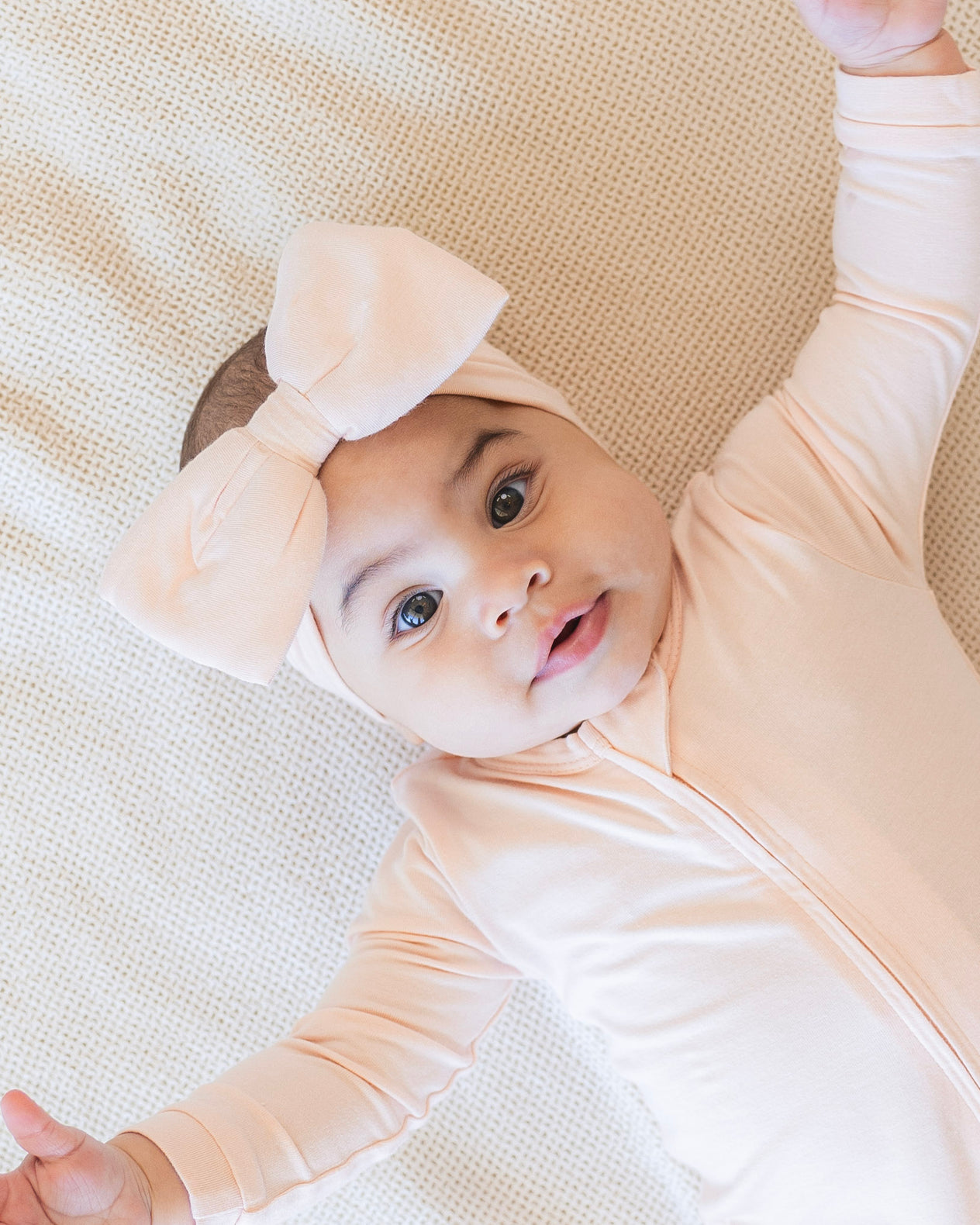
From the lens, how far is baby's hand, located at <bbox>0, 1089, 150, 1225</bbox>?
833 millimetres

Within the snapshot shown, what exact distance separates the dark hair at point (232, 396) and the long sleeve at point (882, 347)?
53 cm

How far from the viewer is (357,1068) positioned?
1.10 meters

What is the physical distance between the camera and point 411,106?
4.52ft

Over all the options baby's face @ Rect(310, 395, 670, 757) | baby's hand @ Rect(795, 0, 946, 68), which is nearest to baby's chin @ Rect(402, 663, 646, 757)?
baby's face @ Rect(310, 395, 670, 757)

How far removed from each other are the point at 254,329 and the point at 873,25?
784 mm

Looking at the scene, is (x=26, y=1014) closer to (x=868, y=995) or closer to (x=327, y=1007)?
(x=327, y=1007)

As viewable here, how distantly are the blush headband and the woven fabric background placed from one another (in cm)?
37

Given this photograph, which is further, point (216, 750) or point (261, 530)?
point (216, 750)

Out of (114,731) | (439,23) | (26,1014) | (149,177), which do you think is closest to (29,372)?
(149,177)

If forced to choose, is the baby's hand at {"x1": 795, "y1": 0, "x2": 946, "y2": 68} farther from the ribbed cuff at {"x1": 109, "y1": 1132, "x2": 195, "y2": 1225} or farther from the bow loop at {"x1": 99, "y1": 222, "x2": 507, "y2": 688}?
the ribbed cuff at {"x1": 109, "y1": 1132, "x2": 195, "y2": 1225}

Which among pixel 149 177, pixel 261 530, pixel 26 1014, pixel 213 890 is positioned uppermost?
pixel 149 177

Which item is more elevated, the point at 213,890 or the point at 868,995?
the point at 868,995

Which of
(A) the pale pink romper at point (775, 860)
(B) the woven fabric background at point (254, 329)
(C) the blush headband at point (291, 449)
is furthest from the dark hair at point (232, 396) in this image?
(A) the pale pink romper at point (775, 860)

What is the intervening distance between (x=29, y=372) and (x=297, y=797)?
0.65m
